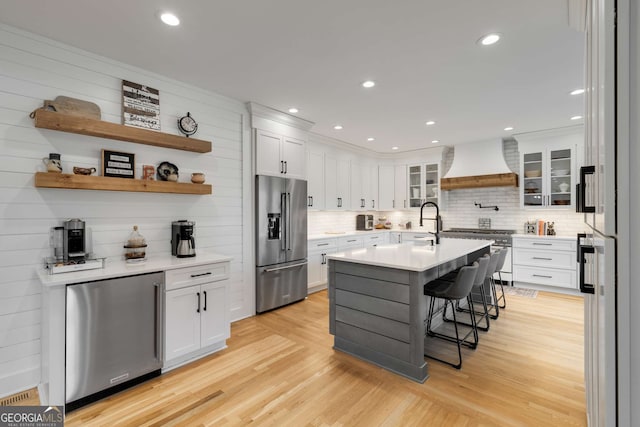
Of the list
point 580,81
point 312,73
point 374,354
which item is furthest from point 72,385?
point 580,81

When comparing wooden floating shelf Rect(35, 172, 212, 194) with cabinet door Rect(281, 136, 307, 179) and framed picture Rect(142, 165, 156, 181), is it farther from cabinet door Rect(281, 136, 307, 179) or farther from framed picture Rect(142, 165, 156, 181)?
cabinet door Rect(281, 136, 307, 179)

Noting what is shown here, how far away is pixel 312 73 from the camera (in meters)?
3.04

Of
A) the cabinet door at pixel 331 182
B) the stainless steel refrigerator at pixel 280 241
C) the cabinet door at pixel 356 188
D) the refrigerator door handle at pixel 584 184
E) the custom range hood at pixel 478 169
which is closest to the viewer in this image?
the refrigerator door handle at pixel 584 184

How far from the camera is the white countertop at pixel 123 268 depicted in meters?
2.10

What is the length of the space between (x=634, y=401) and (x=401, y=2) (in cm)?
230

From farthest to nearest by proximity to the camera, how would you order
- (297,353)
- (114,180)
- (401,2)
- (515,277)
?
(515,277) → (297,353) → (114,180) → (401,2)

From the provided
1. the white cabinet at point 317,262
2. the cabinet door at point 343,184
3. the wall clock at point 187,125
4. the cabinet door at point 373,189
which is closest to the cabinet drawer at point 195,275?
the wall clock at point 187,125

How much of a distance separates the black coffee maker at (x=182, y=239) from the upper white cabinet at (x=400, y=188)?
504 centimetres

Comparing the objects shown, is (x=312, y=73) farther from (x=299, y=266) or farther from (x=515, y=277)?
(x=515, y=277)

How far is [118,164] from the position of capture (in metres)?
2.80

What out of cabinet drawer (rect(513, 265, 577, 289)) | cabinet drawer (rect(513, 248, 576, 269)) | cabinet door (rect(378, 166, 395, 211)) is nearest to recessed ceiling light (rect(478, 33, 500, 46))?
cabinet drawer (rect(513, 248, 576, 269))

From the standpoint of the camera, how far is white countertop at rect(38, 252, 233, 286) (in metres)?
2.10

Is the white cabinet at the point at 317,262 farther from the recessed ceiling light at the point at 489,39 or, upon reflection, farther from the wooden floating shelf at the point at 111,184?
the recessed ceiling light at the point at 489,39

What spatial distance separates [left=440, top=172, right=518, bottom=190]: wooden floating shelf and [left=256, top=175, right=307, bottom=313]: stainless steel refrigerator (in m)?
3.17
